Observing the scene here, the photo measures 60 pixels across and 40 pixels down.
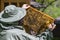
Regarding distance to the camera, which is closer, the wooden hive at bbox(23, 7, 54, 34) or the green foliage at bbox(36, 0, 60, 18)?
the wooden hive at bbox(23, 7, 54, 34)

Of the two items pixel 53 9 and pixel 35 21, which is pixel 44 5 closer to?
pixel 53 9

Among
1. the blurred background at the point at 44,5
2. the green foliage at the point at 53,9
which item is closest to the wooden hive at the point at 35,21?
the blurred background at the point at 44,5

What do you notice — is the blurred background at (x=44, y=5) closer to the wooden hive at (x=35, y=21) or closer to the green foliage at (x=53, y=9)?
the green foliage at (x=53, y=9)

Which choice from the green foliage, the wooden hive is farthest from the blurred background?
the wooden hive

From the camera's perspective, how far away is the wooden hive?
14.8ft

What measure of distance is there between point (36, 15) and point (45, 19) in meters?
0.15

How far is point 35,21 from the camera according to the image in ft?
15.2

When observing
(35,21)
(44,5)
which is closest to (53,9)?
(44,5)

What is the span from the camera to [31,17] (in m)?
4.66

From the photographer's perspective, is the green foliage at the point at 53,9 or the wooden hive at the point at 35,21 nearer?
the wooden hive at the point at 35,21

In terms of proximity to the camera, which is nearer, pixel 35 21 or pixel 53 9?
pixel 35 21

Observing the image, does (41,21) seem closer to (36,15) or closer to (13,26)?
(36,15)

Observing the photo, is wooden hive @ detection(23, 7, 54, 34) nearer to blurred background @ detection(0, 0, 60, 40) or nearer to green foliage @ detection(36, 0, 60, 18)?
blurred background @ detection(0, 0, 60, 40)

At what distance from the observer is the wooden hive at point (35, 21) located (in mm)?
4516
